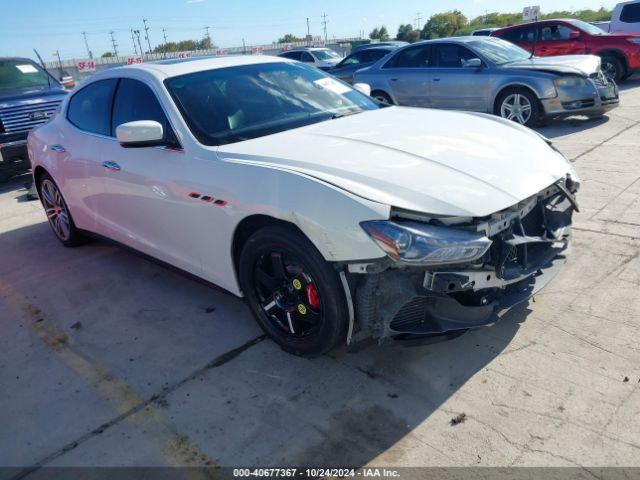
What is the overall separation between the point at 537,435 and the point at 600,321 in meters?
1.14

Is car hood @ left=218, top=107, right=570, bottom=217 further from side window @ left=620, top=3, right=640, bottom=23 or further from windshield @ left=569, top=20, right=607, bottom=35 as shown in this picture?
side window @ left=620, top=3, right=640, bottom=23

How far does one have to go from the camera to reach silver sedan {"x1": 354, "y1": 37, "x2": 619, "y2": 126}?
328 inches

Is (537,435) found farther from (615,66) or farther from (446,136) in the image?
(615,66)

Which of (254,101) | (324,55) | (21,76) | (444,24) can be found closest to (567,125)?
(254,101)

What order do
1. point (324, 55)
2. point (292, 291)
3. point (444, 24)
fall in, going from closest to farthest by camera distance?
point (292, 291) < point (324, 55) < point (444, 24)

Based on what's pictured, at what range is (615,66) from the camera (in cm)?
1307

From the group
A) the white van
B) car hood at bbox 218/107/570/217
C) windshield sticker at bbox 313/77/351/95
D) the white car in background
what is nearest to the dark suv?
windshield sticker at bbox 313/77/351/95

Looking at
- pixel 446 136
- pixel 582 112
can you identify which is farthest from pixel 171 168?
pixel 582 112

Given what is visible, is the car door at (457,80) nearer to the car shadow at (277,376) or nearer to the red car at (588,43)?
the red car at (588,43)

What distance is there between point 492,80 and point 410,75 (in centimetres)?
170

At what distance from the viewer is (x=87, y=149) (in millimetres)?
4418

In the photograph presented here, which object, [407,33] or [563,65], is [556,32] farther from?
[407,33]

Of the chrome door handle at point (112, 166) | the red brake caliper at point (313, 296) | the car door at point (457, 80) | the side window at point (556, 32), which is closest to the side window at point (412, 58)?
the car door at point (457, 80)

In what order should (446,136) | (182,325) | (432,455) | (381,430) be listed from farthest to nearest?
(182,325)
(446,136)
(381,430)
(432,455)
